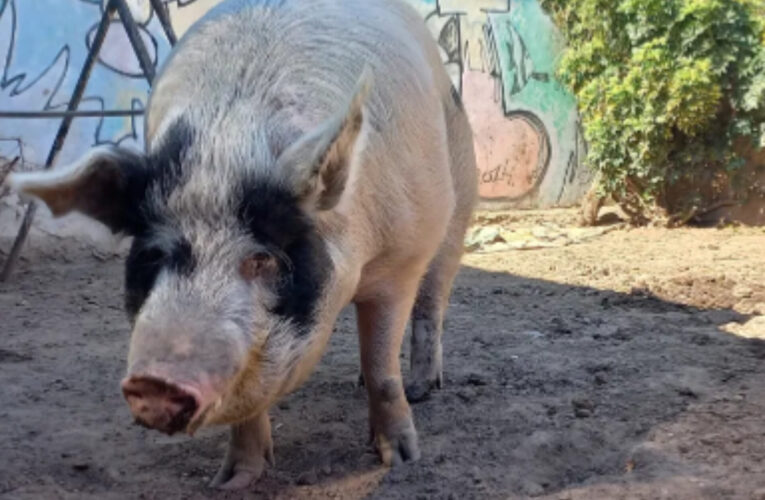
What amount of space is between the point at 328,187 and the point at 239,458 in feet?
3.79

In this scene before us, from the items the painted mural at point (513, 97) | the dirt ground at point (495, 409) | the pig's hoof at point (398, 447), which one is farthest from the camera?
the painted mural at point (513, 97)

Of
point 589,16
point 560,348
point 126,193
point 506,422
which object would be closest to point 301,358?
point 126,193

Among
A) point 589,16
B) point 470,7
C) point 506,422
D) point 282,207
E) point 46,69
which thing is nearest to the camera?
point 282,207

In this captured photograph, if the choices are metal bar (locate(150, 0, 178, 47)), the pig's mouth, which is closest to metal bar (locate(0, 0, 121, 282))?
metal bar (locate(150, 0, 178, 47))

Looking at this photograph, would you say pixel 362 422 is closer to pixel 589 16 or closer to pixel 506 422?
pixel 506 422

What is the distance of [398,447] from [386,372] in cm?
27

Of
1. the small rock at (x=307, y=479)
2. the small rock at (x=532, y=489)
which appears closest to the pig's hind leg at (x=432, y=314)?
the small rock at (x=307, y=479)

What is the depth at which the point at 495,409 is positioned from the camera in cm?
425

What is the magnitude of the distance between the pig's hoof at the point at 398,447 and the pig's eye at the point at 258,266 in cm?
114

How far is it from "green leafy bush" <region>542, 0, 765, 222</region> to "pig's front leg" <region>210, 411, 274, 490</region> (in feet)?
23.0

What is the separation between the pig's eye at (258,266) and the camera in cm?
281

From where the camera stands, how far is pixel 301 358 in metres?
3.02

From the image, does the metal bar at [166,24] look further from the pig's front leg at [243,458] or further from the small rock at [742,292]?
the small rock at [742,292]

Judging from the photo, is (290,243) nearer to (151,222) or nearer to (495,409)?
(151,222)
